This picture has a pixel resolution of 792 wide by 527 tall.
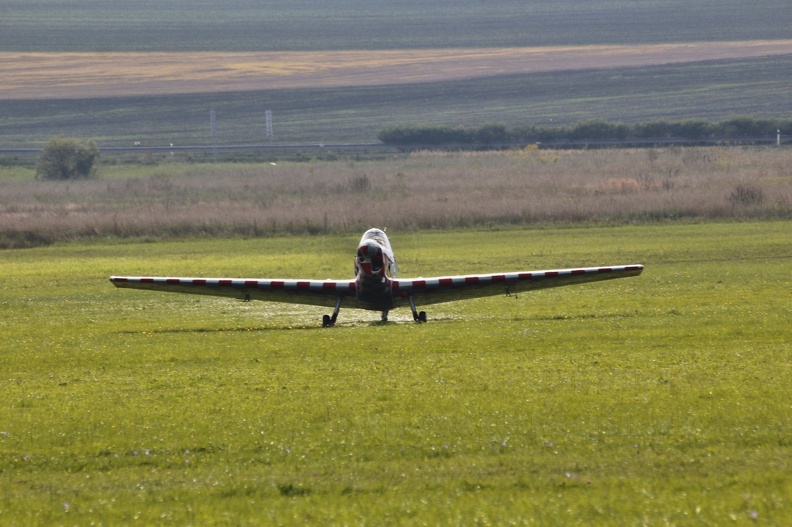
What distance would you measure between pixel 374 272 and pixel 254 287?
2758 mm

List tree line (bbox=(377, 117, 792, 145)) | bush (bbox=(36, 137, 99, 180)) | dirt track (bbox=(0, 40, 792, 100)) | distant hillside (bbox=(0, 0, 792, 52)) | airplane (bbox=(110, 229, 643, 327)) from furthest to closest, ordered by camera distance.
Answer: distant hillside (bbox=(0, 0, 792, 52)) < dirt track (bbox=(0, 40, 792, 100)) < tree line (bbox=(377, 117, 792, 145)) < bush (bbox=(36, 137, 99, 180)) < airplane (bbox=(110, 229, 643, 327))

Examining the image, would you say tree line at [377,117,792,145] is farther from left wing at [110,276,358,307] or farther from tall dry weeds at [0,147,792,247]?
left wing at [110,276,358,307]

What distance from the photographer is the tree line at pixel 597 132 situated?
94.6 meters

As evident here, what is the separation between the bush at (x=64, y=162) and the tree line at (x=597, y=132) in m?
32.3

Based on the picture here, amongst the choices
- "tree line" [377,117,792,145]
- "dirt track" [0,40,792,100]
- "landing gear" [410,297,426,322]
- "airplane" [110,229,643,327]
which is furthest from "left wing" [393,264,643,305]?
"dirt track" [0,40,792,100]

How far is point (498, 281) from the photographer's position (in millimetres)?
21188

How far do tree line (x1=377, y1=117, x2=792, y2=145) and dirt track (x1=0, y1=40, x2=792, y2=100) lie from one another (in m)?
48.5

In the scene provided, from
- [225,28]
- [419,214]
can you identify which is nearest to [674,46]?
[225,28]

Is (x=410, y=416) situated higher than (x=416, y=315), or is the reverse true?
(x=410, y=416)

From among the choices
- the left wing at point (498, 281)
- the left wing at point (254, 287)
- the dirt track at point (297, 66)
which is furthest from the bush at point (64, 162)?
the left wing at point (498, 281)

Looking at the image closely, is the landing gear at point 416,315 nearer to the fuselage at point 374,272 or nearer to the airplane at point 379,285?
the airplane at point 379,285

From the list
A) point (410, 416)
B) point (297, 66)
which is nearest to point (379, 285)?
point (410, 416)

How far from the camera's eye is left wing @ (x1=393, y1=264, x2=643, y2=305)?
21000 mm

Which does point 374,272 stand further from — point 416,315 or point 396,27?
point 396,27
